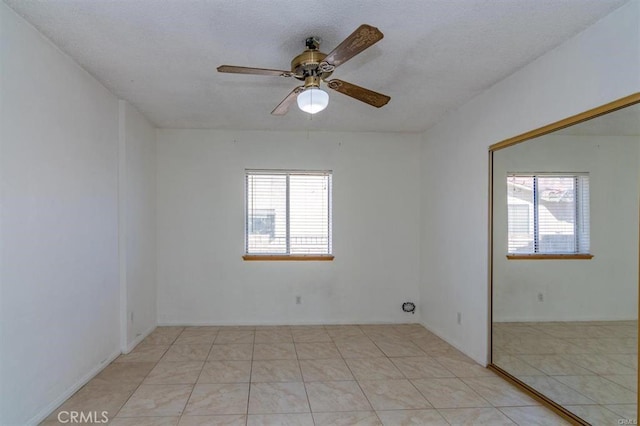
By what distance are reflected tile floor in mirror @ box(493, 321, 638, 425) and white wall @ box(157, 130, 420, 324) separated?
188 cm

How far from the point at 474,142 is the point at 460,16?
65.6 inches

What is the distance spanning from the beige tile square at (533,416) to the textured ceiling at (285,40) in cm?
253

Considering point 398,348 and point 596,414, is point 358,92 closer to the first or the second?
point 596,414

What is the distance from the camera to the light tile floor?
2414 mm

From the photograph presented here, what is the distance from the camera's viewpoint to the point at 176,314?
4484 mm

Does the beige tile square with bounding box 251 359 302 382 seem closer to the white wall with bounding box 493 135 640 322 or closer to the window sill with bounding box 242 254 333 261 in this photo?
the window sill with bounding box 242 254 333 261

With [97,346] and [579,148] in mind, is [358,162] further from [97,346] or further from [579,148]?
[97,346]

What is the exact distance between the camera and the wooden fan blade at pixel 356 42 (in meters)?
1.60

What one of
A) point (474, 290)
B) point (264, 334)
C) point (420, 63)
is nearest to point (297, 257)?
point (264, 334)

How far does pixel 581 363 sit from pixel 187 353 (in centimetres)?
333

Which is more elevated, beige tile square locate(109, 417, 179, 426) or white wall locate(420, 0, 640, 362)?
white wall locate(420, 0, 640, 362)

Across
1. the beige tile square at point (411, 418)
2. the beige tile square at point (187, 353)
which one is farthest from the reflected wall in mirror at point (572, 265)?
the beige tile square at point (187, 353)

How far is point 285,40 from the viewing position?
90.5 inches

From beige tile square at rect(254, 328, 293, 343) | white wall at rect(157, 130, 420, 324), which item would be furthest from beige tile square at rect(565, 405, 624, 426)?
beige tile square at rect(254, 328, 293, 343)
